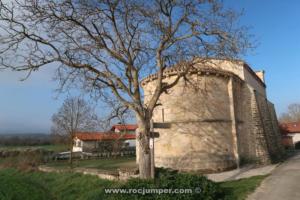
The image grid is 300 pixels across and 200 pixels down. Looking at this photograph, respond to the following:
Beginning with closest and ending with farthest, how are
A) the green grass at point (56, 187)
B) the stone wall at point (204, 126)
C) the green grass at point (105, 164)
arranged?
1. the green grass at point (56, 187)
2. the stone wall at point (204, 126)
3. the green grass at point (105, 164)

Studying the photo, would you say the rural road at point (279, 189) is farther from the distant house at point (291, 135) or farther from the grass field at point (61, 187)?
the distant house at point (291, 135)

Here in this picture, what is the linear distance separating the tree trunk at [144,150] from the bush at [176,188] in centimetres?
124

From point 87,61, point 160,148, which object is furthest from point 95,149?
point 87,61

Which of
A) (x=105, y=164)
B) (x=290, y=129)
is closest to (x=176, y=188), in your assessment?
(x=105, y=164)

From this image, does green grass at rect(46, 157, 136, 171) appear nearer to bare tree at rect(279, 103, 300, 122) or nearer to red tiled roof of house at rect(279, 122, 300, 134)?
red tiled roof of house at rect(279, 122, 300, 134)

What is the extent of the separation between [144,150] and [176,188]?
2416 millimetres

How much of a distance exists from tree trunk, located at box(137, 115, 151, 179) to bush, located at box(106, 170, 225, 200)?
1.24 metres

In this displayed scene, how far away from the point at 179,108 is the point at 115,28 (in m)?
10.2

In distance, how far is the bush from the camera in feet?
30.4

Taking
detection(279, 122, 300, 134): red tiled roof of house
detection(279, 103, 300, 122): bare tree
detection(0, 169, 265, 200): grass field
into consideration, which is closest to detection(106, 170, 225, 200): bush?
detection(0, 169, 265, 200): grass field

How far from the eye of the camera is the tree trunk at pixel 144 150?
37.8ft

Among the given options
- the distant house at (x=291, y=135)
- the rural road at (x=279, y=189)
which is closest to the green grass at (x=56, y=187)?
the rural road at (x=279, y=189)

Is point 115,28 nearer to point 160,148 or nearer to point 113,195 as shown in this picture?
point 113,195

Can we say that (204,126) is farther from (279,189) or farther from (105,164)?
(105,164)
